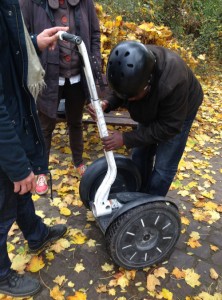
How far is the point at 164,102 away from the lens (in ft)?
7.16

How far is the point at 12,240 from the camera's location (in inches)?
114

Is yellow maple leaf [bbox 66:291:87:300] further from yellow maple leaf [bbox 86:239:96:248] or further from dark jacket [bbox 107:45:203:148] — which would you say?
dark jacket [bbox 107:45:203:148]

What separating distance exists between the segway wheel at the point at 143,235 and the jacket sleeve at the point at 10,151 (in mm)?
896

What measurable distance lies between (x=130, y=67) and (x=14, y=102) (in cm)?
75

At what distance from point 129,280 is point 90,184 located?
0.88 meters

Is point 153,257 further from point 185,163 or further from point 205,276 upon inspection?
point 185,163

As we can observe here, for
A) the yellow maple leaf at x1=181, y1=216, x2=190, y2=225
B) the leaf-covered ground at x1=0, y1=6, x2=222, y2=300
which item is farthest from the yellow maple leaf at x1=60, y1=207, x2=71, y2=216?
the yellow maple leaf at x1=181, y1=216, x2=190, y2=225

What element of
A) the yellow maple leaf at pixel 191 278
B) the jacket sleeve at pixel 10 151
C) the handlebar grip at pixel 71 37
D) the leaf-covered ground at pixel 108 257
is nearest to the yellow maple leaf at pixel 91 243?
the leaf-covered ground at pixel 108 257

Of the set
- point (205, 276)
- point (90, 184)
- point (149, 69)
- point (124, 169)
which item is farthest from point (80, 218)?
point (149, 69)

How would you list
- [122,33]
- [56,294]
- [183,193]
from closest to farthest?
[56,294], [183,193], [122,33]

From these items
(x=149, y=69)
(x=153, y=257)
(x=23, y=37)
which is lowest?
(x=153, y=257)

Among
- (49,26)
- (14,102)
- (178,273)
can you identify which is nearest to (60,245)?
(178,273)

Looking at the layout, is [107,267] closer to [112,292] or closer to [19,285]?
[112,292]

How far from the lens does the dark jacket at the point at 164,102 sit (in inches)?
83.4
